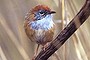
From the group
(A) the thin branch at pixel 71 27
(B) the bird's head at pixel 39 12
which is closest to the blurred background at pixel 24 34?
(B) the bird's head at pixel 39 12

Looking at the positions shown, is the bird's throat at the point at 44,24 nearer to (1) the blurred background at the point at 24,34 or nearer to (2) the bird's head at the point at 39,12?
(2) the bird's head at the point at 39,12

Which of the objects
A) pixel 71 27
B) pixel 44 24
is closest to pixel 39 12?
pixel 44 24

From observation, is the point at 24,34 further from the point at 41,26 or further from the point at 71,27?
the point at 71,27

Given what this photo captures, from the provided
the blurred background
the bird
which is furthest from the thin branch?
the blurred background

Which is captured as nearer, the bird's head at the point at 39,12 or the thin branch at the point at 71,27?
the thin branch at the point at 71,27

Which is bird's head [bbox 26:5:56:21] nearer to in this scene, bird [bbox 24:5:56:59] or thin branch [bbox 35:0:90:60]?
bird [bbox 24:5:56:59]

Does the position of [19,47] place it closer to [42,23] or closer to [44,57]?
[42,23]
